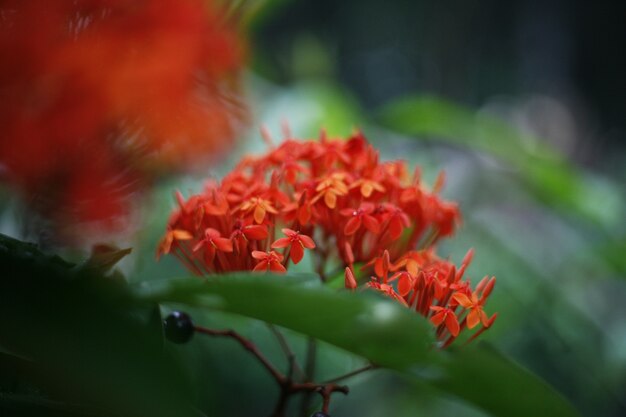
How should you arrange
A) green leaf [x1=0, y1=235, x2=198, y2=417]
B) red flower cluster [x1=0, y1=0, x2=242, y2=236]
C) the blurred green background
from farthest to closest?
the blurred green background < red flower cluster [x1=0, y1=0, x2=242, y2=236] < green leaf [x1=0, y1=235, x2=198, y2=417]

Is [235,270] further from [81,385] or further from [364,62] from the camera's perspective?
[364,62]

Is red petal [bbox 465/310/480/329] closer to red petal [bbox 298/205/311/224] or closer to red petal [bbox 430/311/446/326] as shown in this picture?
red petal [bbox 430/311/446/326]

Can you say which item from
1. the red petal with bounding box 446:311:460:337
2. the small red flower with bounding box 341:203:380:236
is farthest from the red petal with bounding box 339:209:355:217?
the red petal with bounding box 446:311:460:337

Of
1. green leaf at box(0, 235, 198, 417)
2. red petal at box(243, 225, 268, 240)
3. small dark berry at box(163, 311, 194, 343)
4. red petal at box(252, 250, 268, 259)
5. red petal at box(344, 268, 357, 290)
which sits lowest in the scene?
green leaf at box(0, 235, 198, 417)

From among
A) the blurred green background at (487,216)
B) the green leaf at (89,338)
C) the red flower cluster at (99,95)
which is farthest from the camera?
the blurred green background at (487,216)

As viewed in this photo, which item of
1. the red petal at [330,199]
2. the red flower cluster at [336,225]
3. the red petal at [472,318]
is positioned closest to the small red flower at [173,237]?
the red flower cluster at [336,225]

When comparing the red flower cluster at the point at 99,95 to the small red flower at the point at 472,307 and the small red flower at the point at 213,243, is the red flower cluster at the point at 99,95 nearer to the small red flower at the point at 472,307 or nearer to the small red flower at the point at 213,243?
the small red flower at the point at 213,243
